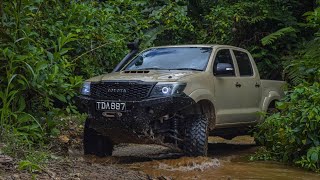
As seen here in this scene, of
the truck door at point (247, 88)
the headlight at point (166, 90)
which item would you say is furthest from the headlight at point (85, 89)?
the truck door at point (247, 88)

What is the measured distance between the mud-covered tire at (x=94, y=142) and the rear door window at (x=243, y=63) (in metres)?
2.69

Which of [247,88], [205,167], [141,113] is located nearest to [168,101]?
[141,113]

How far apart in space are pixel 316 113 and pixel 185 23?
833 centimetres

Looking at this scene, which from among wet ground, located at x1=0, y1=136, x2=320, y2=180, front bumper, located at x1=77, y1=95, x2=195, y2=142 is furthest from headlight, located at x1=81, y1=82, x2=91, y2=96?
wet ground, located at x1=0, y1=136, x2=320, y2=180

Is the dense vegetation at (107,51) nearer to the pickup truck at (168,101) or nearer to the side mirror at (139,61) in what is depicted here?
the pickup truck at (168,101)

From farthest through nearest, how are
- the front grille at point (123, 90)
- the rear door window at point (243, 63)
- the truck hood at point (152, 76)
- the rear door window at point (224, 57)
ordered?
the rear door window at point (243, 63) → the rear door window at point (224, 57) → the truck hood at point (152, 76) → the front grille at point (123, 90)

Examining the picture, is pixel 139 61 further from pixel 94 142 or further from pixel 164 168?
pixel 164 168

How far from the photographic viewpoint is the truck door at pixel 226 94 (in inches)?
308

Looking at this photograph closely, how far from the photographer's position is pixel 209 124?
7672mm

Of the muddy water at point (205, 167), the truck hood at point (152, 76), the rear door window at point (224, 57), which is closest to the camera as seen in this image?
the muddy water at point (205, 167)

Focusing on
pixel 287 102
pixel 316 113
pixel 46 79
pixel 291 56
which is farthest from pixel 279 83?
pixel 46 79

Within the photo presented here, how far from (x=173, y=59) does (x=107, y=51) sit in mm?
3339

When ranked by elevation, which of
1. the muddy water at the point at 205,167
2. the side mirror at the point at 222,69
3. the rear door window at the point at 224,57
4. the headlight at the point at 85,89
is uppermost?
the rear door window at the point at 224,57

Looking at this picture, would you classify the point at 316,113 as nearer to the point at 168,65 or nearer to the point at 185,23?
the point at 168,65
